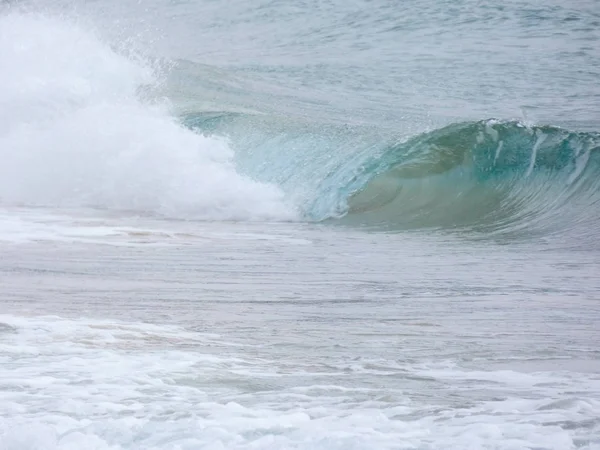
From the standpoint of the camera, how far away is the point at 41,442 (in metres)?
2.78

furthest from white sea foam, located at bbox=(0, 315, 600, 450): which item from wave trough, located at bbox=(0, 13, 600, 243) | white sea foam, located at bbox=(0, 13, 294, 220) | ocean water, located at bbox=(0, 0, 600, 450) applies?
white sea foam, located at bbox=(0, 13, 294, 220)

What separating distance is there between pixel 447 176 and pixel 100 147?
334 centimetres

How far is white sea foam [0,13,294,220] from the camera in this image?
29.3 feet

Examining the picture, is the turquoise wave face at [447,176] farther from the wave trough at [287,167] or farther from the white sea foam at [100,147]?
the white sea foam at [100,147]

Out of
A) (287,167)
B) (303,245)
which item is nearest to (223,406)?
(303,245)

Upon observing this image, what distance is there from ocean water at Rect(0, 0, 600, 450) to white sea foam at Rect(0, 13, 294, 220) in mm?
37

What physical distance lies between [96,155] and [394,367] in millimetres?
6787

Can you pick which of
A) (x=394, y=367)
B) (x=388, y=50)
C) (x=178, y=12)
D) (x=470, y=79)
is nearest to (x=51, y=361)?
(x=394, y=367)

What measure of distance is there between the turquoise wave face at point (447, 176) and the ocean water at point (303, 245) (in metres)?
0.03

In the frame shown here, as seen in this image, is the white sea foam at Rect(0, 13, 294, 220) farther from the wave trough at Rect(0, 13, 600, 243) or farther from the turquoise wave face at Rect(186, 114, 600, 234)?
the turquoise wave face at Rect(186, 114, 600, 234)

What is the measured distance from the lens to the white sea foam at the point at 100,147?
8945 mm

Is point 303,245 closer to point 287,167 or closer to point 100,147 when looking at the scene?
point 287,167

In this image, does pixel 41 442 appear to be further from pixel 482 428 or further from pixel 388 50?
pixel 388 50

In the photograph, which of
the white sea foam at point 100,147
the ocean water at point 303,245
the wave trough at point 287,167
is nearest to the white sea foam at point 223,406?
the ocean water at point 303,245
